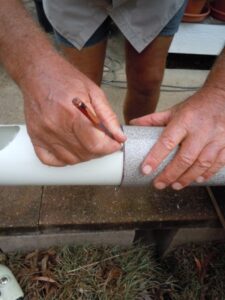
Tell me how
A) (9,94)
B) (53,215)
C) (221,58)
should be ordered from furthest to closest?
(9,94) < (53,215) < (221,58)

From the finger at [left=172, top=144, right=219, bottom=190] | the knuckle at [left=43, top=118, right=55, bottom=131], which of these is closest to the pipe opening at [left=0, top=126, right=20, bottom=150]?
the knuckle at [left=43, top=118, right=55, bottom=131]

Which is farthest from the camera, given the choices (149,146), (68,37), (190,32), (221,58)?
(190,32)

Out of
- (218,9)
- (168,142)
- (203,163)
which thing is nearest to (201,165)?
(203,163)

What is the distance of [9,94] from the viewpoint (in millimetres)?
2240

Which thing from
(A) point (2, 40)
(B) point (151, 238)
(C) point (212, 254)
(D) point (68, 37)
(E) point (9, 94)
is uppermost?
(A) point (2, 40)

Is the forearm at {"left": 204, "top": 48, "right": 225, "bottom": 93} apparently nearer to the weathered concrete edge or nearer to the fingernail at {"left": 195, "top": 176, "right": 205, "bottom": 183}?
the fingernail at {"left": 195, "top": 176, "right": 205, "bottom": 183}

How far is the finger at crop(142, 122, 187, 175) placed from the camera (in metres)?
0.69

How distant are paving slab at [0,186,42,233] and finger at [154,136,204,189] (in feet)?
1.95

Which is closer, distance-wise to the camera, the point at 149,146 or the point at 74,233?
the point at 149,146

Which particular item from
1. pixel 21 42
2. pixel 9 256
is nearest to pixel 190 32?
pixel 21 42

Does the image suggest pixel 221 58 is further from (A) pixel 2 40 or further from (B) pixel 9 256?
(B) pixel 9 256

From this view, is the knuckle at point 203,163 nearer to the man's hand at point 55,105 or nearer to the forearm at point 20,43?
the man's hand at point 55,105

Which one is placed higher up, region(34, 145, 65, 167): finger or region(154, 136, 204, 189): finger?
region(154, 136, 204, 189): finger

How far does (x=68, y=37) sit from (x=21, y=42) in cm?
50
